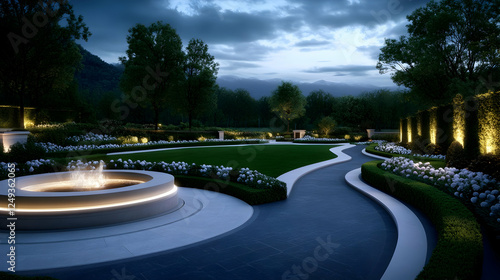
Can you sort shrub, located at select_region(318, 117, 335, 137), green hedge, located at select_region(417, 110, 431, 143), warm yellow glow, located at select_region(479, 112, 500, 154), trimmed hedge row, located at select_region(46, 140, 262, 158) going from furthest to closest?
shrub, located at select_region(318, 117, 335, 137)
green hedge, located at select_region(417, 110, 431, 143)
trimmed hedge row, located at select_region(46, 140, 262, 158)
warm yellow glow, located at select_region(479, 112, 500, 154)

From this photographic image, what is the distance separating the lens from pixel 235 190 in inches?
364

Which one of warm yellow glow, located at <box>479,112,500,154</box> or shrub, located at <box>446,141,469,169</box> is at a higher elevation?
warm yellow glow, located at <box>479,112,500,154</box>

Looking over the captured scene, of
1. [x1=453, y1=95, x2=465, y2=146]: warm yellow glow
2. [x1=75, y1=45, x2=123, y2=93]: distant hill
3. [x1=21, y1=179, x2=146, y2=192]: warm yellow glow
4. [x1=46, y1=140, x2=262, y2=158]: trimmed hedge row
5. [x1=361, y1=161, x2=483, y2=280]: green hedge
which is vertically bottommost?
[x1=361, y1=161, x2=483, y2=280]: green hedge

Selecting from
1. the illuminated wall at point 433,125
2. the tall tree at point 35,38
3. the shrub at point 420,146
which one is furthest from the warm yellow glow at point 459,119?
the tall tree at point 35,38

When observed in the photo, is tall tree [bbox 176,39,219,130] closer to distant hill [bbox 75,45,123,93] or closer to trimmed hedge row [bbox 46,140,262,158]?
trimmed hedge row [bbox 46,140,262,158]

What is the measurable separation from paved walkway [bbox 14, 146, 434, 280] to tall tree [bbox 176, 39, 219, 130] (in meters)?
29.5

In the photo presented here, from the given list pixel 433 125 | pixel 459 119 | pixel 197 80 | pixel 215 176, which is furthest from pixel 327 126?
pixel 215 176

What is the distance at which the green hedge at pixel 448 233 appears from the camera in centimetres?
331

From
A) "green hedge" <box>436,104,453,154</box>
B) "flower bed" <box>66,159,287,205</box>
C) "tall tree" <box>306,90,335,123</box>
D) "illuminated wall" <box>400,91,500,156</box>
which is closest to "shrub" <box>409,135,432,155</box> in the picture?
"illuminated wall" <box>400,91,500,156</box>

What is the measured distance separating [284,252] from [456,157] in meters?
10.8

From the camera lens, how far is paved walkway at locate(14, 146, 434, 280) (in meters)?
4.23

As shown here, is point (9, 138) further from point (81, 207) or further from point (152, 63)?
point (152, 63)

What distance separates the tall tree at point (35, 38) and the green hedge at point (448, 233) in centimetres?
2684

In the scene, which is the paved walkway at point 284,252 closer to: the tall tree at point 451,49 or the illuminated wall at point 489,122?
the illuminated wall at point 489,122
